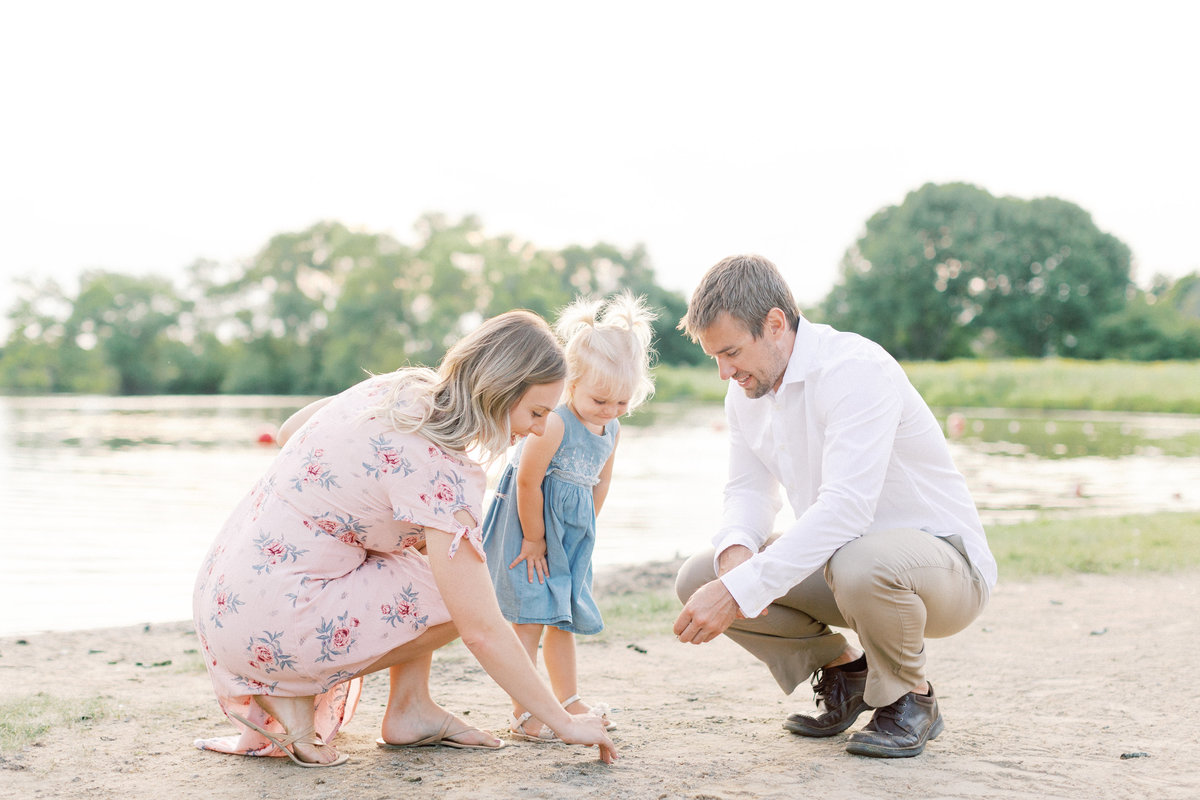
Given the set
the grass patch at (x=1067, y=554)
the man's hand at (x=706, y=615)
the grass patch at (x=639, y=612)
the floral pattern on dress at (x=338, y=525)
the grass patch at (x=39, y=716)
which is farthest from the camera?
the grass patch at (x=1067, y=554)

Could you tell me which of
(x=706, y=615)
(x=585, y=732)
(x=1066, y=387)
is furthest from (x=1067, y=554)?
(x=1066, y=387)

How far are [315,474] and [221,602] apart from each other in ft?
1.31

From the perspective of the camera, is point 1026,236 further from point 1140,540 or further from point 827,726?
point 827,726

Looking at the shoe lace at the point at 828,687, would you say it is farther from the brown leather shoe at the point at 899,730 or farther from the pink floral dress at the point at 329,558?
the pink floral dress at the point at 329,558

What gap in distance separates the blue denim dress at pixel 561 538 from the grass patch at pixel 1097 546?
11.1ft

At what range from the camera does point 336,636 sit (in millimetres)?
2631

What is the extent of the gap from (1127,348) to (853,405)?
50.9m

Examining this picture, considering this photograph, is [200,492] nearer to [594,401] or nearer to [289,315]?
[594,401]

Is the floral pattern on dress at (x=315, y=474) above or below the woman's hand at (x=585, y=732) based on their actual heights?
above

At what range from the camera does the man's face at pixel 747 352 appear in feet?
9.98

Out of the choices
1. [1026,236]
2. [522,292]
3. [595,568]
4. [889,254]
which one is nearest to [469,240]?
[522,292]

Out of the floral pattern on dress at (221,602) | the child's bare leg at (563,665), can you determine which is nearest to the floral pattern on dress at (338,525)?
the floral pattern on dress at (221,602)

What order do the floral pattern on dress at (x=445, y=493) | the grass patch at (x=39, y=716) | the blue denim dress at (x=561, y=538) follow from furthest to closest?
the blue denim dress at (x=561, y=538) → the grass patch at (x=39, y=716) → the floral pattern on dress at (x=445, y=493)

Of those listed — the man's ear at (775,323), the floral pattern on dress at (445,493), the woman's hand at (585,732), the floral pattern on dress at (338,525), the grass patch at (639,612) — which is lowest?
the grass patch at (639,612)
